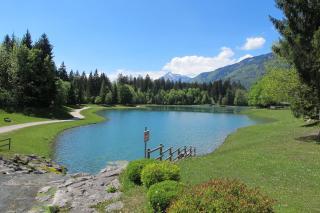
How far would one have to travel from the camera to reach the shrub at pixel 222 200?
955 cm

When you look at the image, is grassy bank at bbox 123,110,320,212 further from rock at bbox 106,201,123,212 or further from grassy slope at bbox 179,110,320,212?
rock at bbox 106,201,123,212

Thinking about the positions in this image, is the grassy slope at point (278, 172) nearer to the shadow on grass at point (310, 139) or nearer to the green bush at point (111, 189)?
the green bush at point (111, 189)

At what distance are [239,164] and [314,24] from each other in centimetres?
1456

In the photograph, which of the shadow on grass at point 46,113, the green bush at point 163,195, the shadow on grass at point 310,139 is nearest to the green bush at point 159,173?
the green bush at point 163,195

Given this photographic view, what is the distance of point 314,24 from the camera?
31766mm

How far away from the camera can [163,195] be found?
12492mm

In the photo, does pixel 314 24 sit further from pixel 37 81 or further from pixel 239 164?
pixel 37 81

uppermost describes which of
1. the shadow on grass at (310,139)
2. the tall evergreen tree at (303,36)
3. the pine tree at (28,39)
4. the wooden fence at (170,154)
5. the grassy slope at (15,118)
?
the pine tree at (28,39)

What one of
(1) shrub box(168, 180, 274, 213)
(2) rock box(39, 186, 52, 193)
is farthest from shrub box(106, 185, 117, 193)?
(1) shrub box(168, 180, 274, 213)

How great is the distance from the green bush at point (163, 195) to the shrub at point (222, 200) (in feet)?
6.37

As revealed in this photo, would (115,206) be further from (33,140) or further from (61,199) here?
(33,140)

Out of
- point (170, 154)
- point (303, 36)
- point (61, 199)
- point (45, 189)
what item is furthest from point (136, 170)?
point (303, 36)

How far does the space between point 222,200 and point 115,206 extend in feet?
23.6

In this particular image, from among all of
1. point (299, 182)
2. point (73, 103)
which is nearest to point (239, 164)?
point (299, 182)
